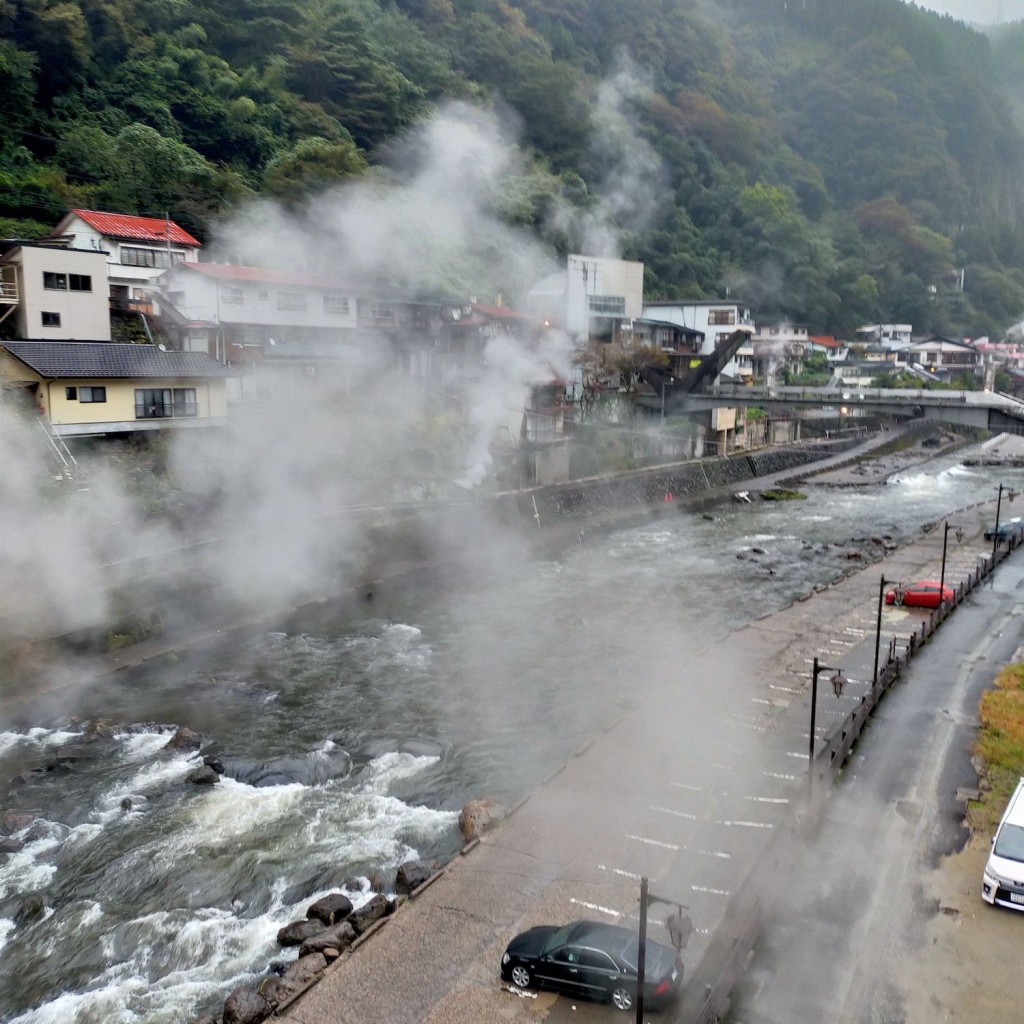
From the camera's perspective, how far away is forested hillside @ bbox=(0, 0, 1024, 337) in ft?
86.5

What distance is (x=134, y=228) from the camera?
856 inches

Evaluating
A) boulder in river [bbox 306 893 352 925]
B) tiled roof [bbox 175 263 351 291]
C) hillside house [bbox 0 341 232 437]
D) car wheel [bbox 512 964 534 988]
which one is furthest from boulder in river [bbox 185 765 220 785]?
tiled roof [bbox 175 263 351 291]

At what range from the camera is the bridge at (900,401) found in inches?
964

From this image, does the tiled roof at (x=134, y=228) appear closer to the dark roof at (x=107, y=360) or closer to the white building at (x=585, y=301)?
the dark roof at (x=107, y=360)

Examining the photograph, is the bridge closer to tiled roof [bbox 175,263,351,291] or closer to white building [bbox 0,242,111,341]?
tiled roof [bbox 175,263,351,291]

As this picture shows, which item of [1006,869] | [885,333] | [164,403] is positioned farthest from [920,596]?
[885,333]

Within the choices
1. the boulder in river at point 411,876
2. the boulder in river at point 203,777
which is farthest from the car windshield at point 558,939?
the boulder in river at point 203,777

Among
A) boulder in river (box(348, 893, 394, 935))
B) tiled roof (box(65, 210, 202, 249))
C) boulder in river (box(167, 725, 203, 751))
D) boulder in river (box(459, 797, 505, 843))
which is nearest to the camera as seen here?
boulder in river (box(348, 893, 394, 935))

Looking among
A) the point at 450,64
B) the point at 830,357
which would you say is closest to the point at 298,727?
the point at 450,64

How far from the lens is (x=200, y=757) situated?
9891 millimetres

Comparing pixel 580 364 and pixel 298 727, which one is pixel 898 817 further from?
pixel 580 364

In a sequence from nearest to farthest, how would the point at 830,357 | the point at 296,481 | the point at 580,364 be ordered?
the point at 296,481 → the point at 580,364 → the point at 830,357

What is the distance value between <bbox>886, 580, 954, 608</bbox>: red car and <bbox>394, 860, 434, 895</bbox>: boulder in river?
1117 centimetres

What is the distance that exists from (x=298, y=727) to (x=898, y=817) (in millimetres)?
6815
